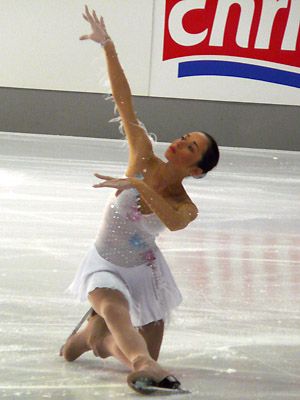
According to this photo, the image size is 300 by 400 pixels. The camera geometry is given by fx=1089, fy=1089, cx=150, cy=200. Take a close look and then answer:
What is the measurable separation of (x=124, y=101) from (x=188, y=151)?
0.29 metres

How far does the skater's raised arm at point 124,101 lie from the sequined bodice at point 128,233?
0.49 ft

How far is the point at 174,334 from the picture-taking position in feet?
12.6

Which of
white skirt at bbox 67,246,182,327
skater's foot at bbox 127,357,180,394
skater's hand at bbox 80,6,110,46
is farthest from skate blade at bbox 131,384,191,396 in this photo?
skater's hand at bbox 80,6,110,46

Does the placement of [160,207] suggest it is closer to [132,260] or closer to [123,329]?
[132,260]

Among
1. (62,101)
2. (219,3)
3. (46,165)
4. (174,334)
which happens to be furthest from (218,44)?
(174,334)

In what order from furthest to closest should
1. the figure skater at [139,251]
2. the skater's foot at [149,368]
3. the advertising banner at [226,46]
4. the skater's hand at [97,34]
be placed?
1. the advertising banner at [226,46]
2. the skater's hand at [97,34]
3. the figure skater at [139,251]
4. the skater's foot at [149,368]

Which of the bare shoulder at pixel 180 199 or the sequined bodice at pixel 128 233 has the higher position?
the bare shoulder at pixel 180 199

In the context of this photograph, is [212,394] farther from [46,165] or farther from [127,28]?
[127,28]

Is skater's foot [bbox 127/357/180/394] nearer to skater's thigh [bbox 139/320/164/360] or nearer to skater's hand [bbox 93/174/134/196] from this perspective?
skater's thigh [bbox 139/320/164/360]

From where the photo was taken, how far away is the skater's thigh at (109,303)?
306cm

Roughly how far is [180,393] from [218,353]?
63 cm

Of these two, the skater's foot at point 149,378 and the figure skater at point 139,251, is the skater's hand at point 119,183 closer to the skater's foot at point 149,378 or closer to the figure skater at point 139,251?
the figure skater at point 139,251

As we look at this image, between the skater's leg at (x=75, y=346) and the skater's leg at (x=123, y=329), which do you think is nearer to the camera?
the skater's leg at (x=123, y=329)

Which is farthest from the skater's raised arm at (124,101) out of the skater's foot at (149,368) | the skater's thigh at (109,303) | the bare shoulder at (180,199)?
the skater's foot at (149,368)
